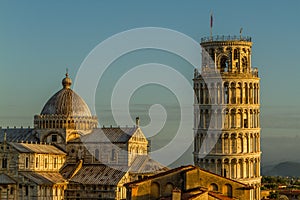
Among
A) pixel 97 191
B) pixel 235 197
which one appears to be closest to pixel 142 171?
pixel 97 191

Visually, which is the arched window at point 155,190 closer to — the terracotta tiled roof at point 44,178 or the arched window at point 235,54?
the arched window at point 235,54

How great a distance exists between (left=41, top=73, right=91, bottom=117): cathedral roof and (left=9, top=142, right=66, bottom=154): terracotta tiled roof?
618 cm

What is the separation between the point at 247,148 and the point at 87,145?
89.3ft

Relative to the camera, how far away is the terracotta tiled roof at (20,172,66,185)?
102812 millimetres

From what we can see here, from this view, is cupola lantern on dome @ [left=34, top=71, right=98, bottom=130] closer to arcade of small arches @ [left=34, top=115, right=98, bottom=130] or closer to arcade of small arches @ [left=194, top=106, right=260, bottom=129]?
arcade of small arches @ [left=34, top=115, right=98, bottom=130]

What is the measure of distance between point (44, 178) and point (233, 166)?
26.9 meters

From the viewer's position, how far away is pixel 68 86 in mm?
→ 120188

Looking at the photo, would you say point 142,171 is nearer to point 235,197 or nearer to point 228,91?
point 228,91

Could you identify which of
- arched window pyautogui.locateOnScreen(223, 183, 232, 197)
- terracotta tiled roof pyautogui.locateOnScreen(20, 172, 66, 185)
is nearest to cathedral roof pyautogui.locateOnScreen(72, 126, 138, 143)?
terracotta tiled roof pyautogui.locateOnScreen(20, 172, 66, 185)

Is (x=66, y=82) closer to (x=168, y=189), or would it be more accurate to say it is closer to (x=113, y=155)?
(x=113, y=155)

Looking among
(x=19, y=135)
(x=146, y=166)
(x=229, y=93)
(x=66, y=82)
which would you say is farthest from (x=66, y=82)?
(x=229, y=93)

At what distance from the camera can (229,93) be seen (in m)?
98.0

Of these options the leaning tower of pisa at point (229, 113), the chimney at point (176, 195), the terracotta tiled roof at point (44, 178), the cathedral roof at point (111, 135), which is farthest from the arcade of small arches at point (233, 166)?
the chimney at point (176, 195)

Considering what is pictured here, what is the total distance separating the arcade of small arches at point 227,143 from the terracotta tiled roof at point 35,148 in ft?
78.3
